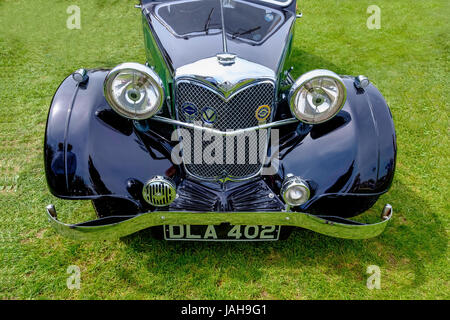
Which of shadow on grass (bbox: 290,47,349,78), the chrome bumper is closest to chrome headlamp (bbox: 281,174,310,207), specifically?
the chrome bumper

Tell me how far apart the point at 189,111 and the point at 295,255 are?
4.72ft

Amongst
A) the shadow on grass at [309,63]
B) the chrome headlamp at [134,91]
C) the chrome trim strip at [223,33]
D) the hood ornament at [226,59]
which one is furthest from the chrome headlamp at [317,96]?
the shadow on grass at [309,63]

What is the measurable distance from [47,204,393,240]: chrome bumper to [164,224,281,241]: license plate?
27 cm

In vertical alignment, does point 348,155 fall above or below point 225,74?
below

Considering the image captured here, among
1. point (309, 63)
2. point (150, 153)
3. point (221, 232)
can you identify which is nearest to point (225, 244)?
point (221, 232)

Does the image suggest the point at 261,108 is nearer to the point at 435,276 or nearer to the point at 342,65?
the point at 435,276

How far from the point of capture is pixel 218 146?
2.81 meters

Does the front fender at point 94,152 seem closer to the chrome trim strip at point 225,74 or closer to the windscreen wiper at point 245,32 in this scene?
the chrome trim strip at point 225,74

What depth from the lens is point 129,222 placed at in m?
2.34

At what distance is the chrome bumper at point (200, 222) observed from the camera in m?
2.33

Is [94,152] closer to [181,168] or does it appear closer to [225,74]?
[181,168]

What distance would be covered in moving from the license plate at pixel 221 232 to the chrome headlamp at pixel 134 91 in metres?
0.83
